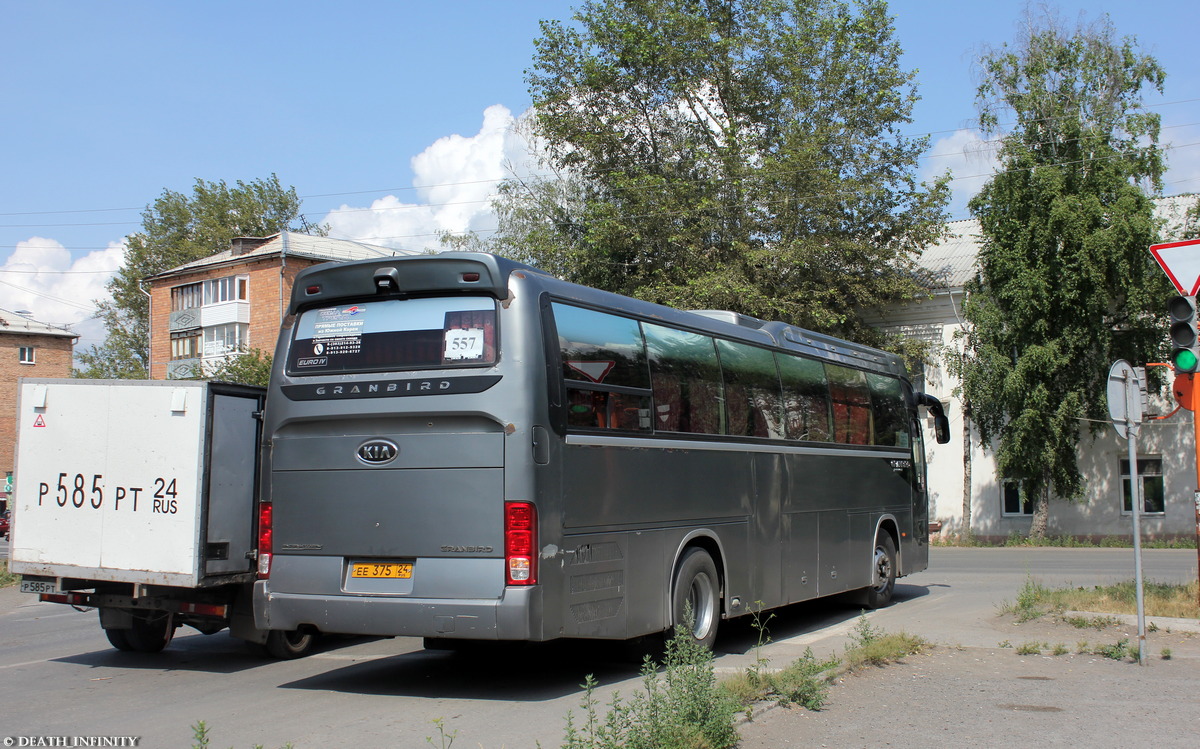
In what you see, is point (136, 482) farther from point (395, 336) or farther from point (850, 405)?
point (850, 405)

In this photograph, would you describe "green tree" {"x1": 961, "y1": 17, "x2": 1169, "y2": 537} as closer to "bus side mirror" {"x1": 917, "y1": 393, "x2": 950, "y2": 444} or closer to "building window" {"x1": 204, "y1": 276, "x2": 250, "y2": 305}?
"bus side mirror" {"x1": 917, "y1": 393, "x2": 950, "y2": 444}

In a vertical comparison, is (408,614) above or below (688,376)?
below

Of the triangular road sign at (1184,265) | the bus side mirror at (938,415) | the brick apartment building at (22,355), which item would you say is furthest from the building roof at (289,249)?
the triangular road sign at (1184,265)

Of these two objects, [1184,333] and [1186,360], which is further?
[1186,360]

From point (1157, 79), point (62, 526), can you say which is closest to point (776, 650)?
point (62, 526)

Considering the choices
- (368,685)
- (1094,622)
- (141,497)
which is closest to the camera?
(368,685)

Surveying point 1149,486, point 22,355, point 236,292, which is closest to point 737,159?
point 1149,486

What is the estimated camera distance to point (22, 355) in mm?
73500

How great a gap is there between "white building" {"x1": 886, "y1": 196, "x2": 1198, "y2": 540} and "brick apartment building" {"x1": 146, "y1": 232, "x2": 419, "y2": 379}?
1198 inches

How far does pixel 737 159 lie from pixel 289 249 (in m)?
31.1

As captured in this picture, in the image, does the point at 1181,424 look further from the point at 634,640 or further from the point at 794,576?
the point at 634,640

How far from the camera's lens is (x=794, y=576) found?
461 inches

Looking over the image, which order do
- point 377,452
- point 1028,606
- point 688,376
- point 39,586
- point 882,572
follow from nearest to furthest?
1. point 377,452
2. point 39,586
3. point 688,376
4. point 1028,606
5. point 882,572

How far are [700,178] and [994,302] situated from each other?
980cm
